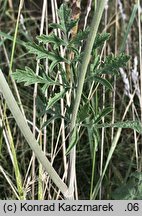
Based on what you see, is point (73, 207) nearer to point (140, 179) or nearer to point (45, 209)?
point (45, 209)

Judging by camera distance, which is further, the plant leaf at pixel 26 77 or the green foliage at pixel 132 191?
the green foliage at pixel 132 191

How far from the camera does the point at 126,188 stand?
1.11m

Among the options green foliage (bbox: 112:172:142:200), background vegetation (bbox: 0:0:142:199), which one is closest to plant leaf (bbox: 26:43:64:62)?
background vegetation (bbox: 0:0:142:199)

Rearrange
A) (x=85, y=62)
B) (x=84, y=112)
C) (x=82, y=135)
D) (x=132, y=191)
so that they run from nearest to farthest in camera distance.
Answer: (x=85, y=62) → (x=84, y=112) → (x=132, y=191) → (x=82, y=135)

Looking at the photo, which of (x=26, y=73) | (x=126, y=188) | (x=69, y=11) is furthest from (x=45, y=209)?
→ (x=69, y=11)

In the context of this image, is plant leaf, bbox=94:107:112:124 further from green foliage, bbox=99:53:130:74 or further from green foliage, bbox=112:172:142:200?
green foliage, bbox=112:172:142:200

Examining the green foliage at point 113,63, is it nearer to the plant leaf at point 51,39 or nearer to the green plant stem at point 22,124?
the plant leaf at point 51,39

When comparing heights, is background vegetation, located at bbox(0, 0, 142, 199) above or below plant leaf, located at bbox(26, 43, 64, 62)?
below

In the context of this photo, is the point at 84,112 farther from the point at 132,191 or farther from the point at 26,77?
the point at 132,191

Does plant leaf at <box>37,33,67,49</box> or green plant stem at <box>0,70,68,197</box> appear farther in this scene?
plant leaf at <box>37,33,67,49</box>

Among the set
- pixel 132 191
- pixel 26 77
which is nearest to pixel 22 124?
pixel 26 77

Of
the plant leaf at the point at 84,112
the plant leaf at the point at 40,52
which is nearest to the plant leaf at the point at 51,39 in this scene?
the plant leaf at the point at 40,52

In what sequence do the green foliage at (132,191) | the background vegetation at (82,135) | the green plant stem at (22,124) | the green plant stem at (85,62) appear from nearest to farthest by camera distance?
the green plant stem at (85,62) → the green plant stem at (22,124) → the green foliage at (132,191) → the background vegetation at (82,135)

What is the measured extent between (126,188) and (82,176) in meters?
0.46
